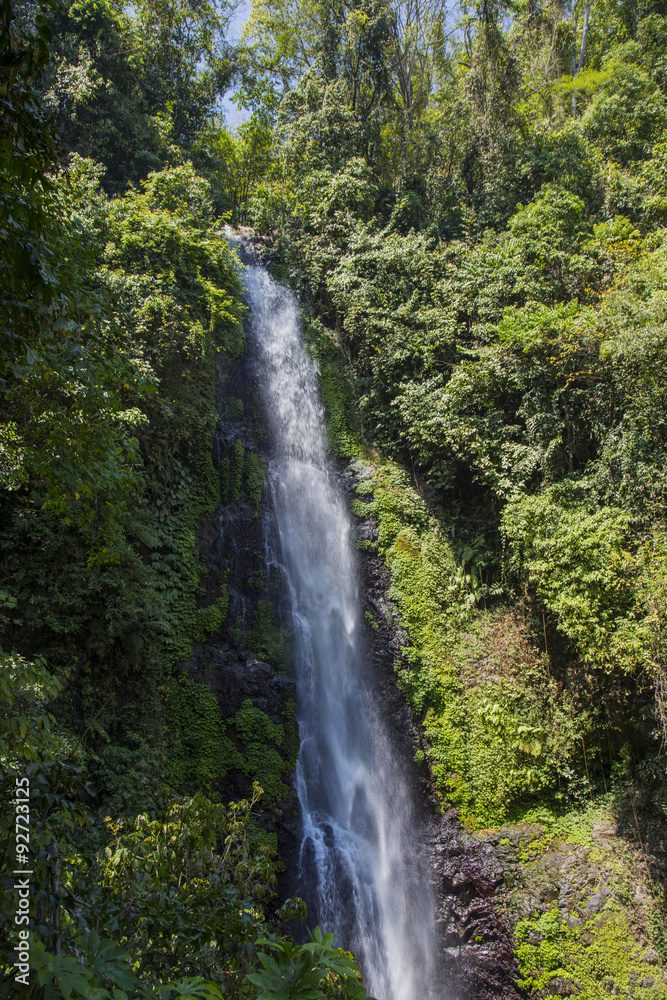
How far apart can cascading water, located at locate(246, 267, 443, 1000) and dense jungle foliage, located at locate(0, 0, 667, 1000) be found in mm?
960

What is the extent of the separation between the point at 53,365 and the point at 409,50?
2458cm

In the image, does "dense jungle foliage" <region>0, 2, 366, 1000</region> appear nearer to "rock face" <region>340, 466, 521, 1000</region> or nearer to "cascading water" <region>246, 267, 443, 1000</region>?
"cascading water" <region>246, 267, 443, 1000</region>

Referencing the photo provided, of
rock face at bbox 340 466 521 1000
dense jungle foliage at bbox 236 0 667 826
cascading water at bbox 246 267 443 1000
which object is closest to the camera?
rock face at bbox 340 466 521 1000

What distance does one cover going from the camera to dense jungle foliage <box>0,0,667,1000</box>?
3.48 meters

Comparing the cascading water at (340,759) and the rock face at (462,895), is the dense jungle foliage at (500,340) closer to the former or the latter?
the rock face at (462,895)

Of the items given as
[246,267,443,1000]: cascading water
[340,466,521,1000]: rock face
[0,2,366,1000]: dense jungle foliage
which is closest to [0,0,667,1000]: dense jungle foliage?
[0,2,366,1000]: dense jungle foliage

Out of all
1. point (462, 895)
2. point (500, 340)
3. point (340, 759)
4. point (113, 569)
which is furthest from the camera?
point (500, 340)

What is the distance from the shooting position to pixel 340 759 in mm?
10523

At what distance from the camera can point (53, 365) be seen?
4918 millimetres

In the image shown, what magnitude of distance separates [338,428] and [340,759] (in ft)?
26.2

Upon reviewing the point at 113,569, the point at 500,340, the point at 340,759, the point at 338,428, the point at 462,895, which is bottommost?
the point at 462,895

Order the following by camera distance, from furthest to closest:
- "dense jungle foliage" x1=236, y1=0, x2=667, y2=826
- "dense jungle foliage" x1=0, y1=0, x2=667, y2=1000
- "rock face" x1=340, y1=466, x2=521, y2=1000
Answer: "dense jungle foliage" x1=236, y1=0, x2=667, y2=826, "rock face" x1=340, y1=466, x2=521, y2=1000, "dense jungle foliage" x1=0, y1=0, x2=667, y2=1000

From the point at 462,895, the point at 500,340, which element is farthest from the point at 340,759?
the point at 500,340

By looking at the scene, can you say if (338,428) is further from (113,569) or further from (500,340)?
(113,569)
